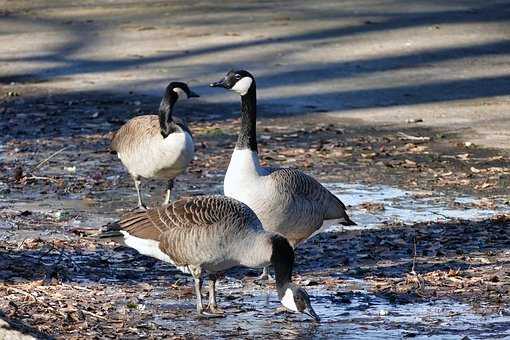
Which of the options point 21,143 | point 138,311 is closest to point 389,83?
point 21,143

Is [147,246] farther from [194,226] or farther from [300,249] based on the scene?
[300,249]

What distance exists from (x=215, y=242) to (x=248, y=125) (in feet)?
5.94

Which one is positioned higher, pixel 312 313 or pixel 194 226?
pixel 194 226

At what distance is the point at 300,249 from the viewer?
959 centimetres

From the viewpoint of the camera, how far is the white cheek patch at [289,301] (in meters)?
7.27

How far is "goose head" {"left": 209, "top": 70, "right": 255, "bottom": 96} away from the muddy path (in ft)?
4.29

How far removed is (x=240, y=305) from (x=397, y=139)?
19.8 feet

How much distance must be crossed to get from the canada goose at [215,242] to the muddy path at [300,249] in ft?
0.83

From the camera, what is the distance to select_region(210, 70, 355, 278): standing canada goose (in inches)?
335

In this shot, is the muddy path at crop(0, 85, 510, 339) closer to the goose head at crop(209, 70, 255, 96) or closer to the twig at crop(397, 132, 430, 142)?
the twig at crop(397, 132, 430, 142)

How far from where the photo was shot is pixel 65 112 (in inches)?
615

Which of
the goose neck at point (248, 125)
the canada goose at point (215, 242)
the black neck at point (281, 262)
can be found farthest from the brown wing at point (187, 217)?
the goose neck at point (248, 125)

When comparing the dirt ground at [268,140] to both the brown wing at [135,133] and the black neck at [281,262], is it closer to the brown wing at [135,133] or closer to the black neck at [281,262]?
the black neck at [281,262]

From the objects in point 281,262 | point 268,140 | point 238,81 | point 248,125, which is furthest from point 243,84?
point 268,140
